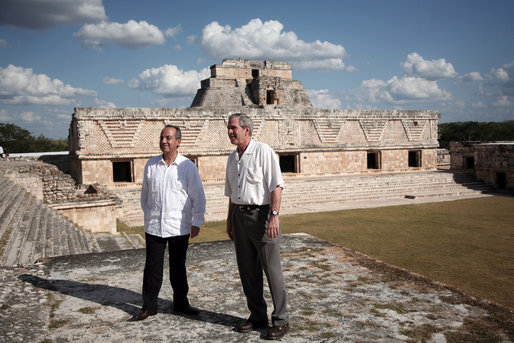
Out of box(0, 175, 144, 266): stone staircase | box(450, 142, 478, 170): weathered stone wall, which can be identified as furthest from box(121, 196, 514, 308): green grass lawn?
box(450, 142, 478, 170): weathered stone wall

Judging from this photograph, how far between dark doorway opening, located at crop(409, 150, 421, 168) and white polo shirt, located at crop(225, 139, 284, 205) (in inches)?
913

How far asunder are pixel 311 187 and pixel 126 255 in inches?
527

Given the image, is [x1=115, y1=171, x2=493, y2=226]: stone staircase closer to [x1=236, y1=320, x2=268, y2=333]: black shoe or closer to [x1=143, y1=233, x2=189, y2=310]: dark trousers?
[x1=143, y1=233, x2=189, y2=310]: dark trousers

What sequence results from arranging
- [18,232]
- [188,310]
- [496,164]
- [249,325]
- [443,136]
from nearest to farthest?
[249,325] < [188,310] < [18,232] < [496,164] < [443,136]

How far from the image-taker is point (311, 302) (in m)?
3.40

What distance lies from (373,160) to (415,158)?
292 cm

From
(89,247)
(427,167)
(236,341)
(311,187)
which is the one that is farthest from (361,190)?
(236,341)

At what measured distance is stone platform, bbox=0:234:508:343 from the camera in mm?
2859

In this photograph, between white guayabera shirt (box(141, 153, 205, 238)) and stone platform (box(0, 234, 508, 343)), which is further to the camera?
white guayabera shirt (box(141, 153, 205, 238))

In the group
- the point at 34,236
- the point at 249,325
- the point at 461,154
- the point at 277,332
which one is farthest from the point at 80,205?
the point at 461,154

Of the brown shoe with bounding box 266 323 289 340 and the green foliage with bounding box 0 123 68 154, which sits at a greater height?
the green foliage with bounding box 0 123 68 154

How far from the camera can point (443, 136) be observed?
48156 millimetres

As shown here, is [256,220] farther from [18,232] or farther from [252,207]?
[18,232]

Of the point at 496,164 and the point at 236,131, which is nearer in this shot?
the point at 236,131
